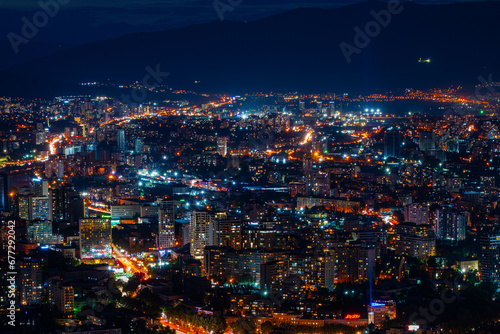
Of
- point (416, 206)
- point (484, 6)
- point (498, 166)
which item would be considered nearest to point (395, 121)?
point (484, 6)

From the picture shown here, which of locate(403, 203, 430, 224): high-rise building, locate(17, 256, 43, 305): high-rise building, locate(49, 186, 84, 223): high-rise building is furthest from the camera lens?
locate(49, 186, 84, 223): high-rise building

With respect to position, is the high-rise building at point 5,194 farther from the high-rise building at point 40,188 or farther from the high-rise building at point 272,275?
the high-rise building at point 272,275

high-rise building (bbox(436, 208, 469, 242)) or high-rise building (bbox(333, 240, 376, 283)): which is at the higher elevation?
high-rise building (bbox(436, 208, 469, 242))

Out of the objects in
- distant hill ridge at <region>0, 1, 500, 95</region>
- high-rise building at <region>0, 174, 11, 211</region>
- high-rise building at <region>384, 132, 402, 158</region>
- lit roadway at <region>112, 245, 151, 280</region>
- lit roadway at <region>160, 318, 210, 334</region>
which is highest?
distant hill ridge at <region>0, 1, 500, 95</region>

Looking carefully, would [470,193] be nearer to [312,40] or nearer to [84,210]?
[84,210]

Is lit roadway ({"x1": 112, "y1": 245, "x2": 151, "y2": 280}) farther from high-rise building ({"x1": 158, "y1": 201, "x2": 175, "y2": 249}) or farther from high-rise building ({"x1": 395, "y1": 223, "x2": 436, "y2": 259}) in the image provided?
high-rise building ({"x1": 395, "y1": 223, "x2": 436, "y2": 259})

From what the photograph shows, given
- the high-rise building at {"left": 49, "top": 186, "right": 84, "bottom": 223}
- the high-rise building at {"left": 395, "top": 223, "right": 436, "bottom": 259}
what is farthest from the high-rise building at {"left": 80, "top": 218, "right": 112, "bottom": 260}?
the high-rise building at {"left": 395, "top": 223, "right": 436, "bottom": 259}

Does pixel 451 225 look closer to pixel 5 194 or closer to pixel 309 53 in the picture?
pixel 5 194
